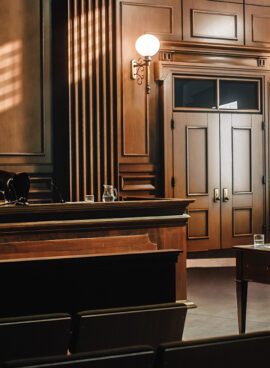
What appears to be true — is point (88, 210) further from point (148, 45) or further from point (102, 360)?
point (148, 45)

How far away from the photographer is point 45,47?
645 centimetres

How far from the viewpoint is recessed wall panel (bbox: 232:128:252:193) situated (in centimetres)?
723

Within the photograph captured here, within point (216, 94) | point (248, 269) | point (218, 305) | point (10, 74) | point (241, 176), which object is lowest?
point (218, 305)

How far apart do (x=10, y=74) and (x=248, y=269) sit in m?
3.83

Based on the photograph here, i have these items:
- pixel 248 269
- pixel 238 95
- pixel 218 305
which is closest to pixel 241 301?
pixel 248 269

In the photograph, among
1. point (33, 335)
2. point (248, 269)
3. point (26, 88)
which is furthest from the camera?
point (26, 88)

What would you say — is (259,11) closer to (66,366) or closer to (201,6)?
(201,6)

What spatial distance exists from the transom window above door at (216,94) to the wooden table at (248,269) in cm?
349

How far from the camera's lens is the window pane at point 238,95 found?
720cm

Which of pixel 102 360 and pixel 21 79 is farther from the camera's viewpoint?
pixel 21 79

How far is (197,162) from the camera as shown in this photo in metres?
7.05

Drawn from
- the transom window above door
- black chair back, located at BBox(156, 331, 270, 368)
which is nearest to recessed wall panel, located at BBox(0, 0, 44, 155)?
the transom window above door

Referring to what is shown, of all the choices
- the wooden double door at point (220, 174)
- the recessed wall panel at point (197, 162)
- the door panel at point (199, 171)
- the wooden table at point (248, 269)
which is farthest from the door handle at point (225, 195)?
the wooden table at point (248, 269)

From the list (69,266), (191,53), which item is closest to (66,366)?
(69,266)
